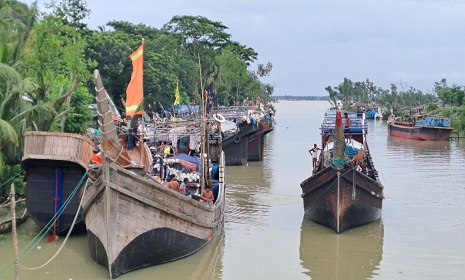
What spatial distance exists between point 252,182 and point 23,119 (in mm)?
11973

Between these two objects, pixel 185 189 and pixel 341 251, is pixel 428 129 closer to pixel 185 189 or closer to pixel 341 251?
pixel 341 251

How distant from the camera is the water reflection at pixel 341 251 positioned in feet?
44.1

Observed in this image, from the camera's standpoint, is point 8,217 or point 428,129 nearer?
point 8,217

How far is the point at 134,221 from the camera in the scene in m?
11.9

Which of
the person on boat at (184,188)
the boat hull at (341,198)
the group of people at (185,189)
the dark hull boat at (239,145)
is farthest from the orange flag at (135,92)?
the dark hull boat at (239,145)

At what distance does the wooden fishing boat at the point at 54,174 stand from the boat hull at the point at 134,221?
116 cm

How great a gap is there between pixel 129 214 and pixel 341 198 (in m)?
6.12

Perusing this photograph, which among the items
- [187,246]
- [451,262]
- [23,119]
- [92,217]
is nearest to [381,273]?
[451,262]

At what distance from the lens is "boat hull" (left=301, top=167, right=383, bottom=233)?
51.4 ft

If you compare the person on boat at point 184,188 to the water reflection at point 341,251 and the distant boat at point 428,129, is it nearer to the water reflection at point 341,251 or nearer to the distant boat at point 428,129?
the water reflection at point 341,251

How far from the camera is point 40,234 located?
1498cm

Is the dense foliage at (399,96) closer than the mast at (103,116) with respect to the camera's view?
No

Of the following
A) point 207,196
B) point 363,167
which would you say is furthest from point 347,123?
point 207,196

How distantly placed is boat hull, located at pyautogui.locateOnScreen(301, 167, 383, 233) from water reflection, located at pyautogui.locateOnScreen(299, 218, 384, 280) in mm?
287
